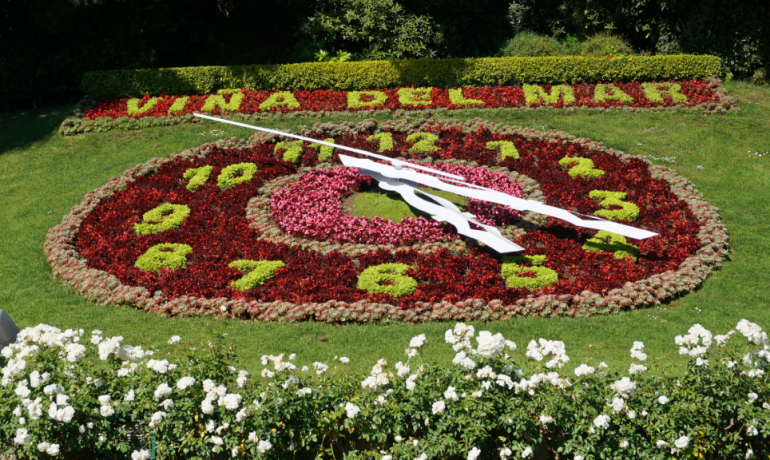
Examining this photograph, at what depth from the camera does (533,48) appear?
58.0ft

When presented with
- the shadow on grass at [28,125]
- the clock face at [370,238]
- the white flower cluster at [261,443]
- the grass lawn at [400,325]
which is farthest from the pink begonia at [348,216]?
the shadow on grass at [28,125]

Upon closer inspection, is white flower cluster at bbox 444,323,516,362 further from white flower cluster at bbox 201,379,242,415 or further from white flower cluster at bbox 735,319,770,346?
white flower cluster at bbox 735,319,770,346

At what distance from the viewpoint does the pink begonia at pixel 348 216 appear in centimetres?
945

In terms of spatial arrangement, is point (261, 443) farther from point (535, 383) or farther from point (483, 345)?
point (535, 383)

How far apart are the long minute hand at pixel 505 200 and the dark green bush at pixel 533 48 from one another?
30.2 ft

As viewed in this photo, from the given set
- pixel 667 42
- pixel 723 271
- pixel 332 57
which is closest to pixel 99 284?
pixel 723 271

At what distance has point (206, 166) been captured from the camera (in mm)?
11852

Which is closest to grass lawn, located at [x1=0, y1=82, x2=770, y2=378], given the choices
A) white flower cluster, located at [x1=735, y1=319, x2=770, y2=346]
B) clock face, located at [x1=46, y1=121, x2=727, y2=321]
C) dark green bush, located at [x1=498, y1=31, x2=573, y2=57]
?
clock face, located at [x1=46, y1=121, x2=727, y2=321]

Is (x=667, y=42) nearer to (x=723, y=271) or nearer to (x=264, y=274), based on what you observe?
(x=723, y=271)

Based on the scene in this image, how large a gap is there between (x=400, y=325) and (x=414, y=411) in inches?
106

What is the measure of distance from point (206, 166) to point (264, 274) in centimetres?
410

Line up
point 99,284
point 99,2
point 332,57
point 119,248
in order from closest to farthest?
point 99,284 < point 119,248 < point 99,2 < point 332,57

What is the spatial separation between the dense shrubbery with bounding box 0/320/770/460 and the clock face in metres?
1.74

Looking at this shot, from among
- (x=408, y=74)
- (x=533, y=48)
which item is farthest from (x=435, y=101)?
(x=533, y=48)
